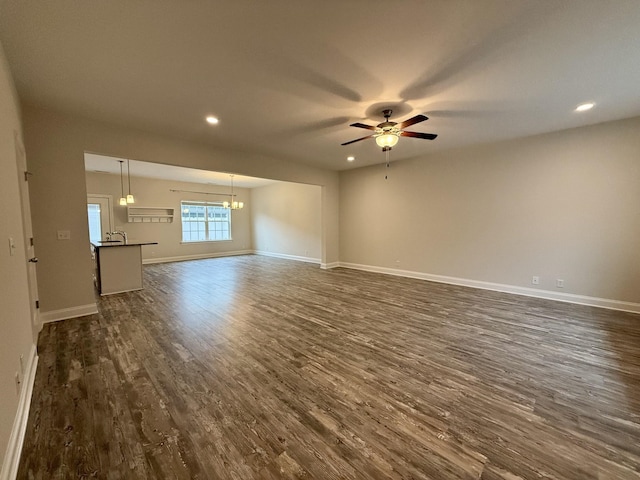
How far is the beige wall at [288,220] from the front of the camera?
27.5 ft

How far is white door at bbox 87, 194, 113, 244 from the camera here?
7.33 meters

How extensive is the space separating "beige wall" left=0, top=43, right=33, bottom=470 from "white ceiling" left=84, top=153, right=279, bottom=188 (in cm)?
338

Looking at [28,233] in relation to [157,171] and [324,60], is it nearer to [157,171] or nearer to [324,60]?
[324,60]

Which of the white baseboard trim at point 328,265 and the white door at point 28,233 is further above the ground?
the white door at point 28,233

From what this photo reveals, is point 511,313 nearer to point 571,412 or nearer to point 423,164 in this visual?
point 571,412

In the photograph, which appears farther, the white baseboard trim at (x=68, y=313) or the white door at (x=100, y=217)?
the white door at (x=100, y=217)

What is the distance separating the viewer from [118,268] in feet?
16.2

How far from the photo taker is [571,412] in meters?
1.83

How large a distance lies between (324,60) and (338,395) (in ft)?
9.07

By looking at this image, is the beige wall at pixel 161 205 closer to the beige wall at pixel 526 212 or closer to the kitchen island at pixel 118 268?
the kitchen island at pixel 118 268

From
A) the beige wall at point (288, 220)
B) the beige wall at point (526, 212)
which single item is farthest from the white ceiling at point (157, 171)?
the beige wall at point (526, 212)

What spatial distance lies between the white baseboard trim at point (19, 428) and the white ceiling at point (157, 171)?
4.18 metres

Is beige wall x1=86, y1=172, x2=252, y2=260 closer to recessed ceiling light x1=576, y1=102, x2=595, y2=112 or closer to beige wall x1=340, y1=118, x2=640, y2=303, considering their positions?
beige wall x1=340, y1=118, x2=640, y2=303

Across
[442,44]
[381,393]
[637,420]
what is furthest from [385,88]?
[637,420]
